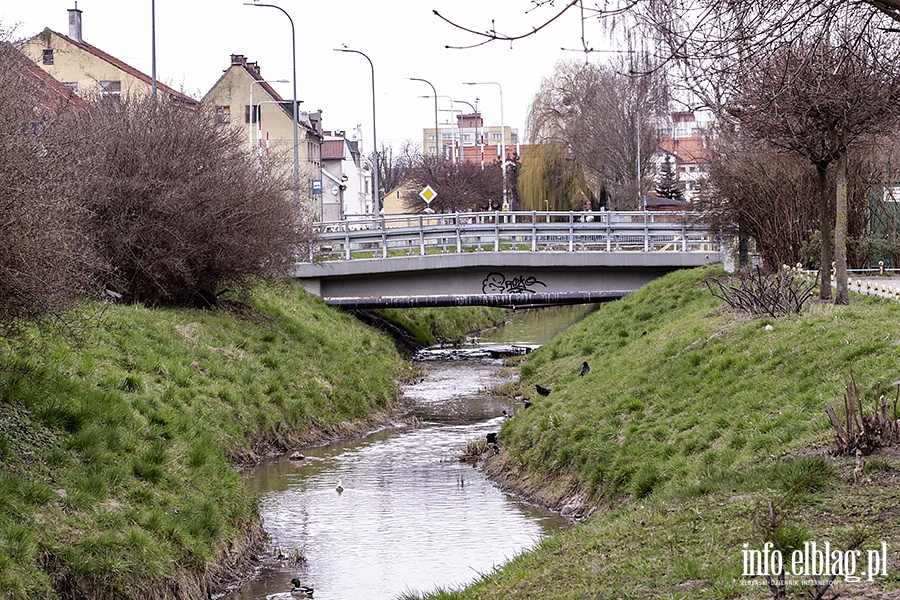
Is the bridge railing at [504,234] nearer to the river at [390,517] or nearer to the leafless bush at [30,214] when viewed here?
the river at [390,517]

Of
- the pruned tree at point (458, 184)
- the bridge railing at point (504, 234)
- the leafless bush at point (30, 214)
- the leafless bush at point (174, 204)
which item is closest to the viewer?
the leafless bush at point (30, 214)

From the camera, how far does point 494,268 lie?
34.3 metres

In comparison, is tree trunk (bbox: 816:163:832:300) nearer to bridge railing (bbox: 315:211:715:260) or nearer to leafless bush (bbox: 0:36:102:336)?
leafless bush (bbox: 0:36:102:336)

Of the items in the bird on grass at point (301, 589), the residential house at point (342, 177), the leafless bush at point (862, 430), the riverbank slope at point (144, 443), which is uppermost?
the residential house at point (342, 177)

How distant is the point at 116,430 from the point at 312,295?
67.9 feet

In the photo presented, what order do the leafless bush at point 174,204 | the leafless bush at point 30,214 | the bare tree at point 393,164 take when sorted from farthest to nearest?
the bare tree at point 393,164, the leafless bush at point 174,204, the leafless bush at point 30,214

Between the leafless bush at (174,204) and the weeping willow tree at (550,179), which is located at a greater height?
the weeping willow tree at (550,179)

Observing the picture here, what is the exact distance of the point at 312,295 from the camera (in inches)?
1330

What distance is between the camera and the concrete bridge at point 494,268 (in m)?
33.8

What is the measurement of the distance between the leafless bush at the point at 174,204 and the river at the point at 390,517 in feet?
17.4

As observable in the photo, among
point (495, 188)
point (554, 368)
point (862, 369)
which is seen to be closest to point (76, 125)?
point (554, 368)

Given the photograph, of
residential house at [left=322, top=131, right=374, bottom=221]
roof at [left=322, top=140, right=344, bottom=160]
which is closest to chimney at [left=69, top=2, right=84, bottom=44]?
residential house at [left=322, top=131, right=374, bottom=221]

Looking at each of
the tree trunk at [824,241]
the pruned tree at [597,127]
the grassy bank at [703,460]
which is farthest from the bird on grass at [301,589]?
Answer: the pruned tree at [597,127]

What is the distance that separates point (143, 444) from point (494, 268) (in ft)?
70.9
